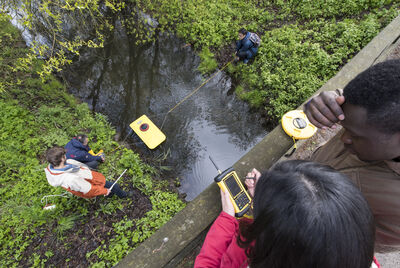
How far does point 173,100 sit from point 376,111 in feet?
14.3

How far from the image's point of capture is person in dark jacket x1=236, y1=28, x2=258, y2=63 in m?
4.54

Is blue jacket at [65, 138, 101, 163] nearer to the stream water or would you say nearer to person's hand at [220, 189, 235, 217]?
the stream water

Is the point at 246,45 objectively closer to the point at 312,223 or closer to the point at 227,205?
the point at 227,205

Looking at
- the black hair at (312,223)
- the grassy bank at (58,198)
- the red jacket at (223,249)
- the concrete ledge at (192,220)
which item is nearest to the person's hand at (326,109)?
the black hair at (312,223)

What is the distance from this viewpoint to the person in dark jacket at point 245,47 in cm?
454

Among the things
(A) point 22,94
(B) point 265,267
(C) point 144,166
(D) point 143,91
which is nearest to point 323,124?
(B) point 265,267

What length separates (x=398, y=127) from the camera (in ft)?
3.07

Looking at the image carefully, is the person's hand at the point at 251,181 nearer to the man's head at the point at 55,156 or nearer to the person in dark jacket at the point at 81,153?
the man's head at the point at 55,156

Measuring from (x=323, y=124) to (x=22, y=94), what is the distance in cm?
596

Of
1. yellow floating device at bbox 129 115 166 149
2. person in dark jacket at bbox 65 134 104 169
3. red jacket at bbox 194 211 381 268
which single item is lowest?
red jacket at bbox 194 211 381 268

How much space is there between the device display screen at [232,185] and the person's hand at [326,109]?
120cm

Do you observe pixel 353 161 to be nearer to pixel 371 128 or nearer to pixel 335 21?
pixel 371 128

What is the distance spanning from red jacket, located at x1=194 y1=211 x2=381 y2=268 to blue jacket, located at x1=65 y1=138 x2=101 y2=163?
9.03ft

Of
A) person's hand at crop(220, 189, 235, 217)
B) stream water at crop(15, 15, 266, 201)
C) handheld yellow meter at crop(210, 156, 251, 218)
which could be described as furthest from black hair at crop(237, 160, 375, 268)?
stream water at crop(15, 15, 266, 201)
